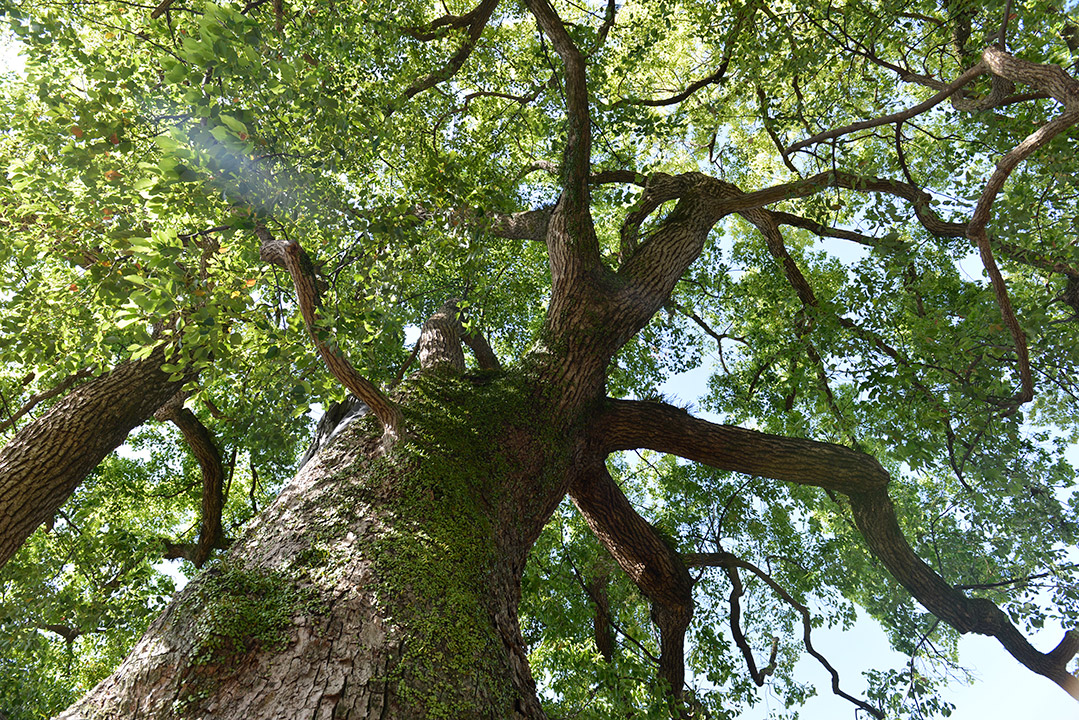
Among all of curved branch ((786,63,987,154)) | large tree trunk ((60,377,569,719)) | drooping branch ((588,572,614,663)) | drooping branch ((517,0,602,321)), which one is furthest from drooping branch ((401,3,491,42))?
drooping branch ((588,572,614,663))

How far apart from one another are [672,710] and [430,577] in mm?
3505

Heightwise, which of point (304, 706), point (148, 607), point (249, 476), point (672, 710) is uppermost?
point (249, 476)

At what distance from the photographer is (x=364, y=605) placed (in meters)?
2.51

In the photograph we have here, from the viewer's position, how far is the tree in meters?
2.86

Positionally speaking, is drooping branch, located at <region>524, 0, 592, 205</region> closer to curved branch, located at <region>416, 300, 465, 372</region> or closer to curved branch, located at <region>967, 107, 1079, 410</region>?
curved branch, located at <region>416, 300, 465, 372</region>

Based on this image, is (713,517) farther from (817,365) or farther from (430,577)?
(430,577)

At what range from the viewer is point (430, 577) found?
9.19ft

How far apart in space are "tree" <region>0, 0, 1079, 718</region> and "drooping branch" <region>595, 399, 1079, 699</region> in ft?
0.13

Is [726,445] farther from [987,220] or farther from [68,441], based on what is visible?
[68,441]

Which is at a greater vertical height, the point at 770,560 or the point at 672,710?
the point at 770,560

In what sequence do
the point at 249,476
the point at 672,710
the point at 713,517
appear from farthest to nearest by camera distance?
1. the point at 249,476
2. the point at 713,517
3. the point at 672,710

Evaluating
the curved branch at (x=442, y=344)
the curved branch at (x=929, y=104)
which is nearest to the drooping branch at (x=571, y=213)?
the curved branch at (x=442, y=344)

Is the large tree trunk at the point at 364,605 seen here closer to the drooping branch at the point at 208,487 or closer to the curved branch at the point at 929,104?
the curved branch at the point at 929,104

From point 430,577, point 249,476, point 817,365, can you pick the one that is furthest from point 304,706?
point 249,476
